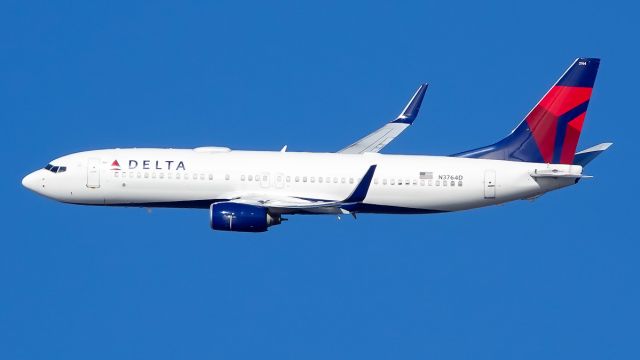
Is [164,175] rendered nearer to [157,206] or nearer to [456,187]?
[157,206]

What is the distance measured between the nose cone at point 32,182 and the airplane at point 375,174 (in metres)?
3.13

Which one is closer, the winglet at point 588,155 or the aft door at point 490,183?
the aft door at point 490,183

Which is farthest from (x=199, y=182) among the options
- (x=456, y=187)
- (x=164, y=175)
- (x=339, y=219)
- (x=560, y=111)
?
(x=560, y=111)

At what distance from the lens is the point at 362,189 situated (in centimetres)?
8625

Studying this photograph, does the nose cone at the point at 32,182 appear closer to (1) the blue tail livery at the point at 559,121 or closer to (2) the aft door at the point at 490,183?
(2) the aft door at the point at 490,183

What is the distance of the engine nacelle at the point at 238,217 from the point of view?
285 ft

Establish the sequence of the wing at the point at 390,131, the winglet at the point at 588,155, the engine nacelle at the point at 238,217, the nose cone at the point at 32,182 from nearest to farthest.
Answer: the engine nacelle at the point at 238,217
the winglet at the point at 588,155
the nose cone at the point at 32,182
the wing at the point at 390,131

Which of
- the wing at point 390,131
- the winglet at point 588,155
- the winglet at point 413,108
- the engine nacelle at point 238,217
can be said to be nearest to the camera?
the engine nacelle at point 238,217

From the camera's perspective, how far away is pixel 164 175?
90.1 meters

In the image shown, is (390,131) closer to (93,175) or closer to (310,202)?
(310,202)

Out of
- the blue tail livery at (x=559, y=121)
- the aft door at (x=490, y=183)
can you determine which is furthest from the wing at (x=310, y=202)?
the blue tail livery at (x=559, y=121)

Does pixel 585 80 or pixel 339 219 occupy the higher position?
pixel 585 80

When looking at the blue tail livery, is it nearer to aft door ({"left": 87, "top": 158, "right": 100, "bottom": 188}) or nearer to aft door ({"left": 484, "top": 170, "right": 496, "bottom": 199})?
aft door ({"left": 484, "top": 170, "right": 496, "bottom": 199})

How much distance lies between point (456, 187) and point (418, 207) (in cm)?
260
